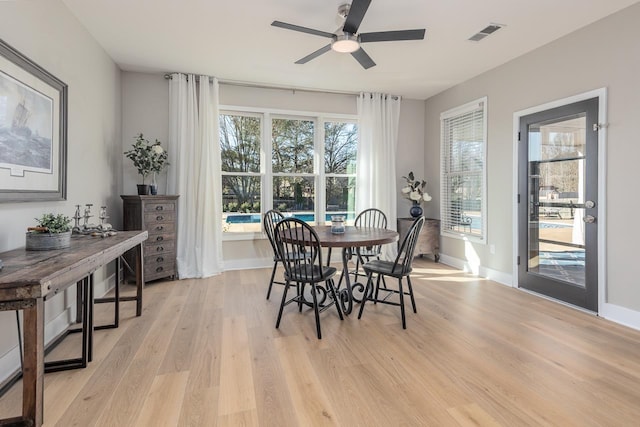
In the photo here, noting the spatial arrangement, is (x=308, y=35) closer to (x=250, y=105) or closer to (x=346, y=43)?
(x=346, y=43)

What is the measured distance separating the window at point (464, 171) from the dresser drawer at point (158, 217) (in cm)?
400

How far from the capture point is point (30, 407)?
1277mm

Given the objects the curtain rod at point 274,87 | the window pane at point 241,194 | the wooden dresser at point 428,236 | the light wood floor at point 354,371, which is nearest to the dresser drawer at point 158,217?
the window pane at point 241,194

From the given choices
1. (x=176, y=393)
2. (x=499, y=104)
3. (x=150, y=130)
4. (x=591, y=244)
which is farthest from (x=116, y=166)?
(x=591, y=244)

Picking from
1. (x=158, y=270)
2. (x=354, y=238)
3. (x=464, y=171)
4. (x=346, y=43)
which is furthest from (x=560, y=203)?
(x=158, y=270)

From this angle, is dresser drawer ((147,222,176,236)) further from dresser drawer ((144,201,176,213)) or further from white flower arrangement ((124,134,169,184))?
white flower arrangement ((124,134,169,184))

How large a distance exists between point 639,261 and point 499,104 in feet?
7.47

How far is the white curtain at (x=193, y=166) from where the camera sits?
432 cm

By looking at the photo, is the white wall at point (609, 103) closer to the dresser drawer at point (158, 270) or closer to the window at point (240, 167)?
the window at point (240, 167)

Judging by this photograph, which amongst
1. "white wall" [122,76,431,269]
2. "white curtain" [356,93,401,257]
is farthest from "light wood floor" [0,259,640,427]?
"white curtain" [356,93,401,257]

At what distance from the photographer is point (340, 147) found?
528 cm

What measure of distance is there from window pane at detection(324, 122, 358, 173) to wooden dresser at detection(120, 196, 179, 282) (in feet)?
7.78

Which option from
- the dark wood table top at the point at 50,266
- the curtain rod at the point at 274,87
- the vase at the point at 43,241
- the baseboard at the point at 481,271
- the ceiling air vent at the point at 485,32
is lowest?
the baseboard at the point at 481,271

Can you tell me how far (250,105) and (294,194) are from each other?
1.45 metres
